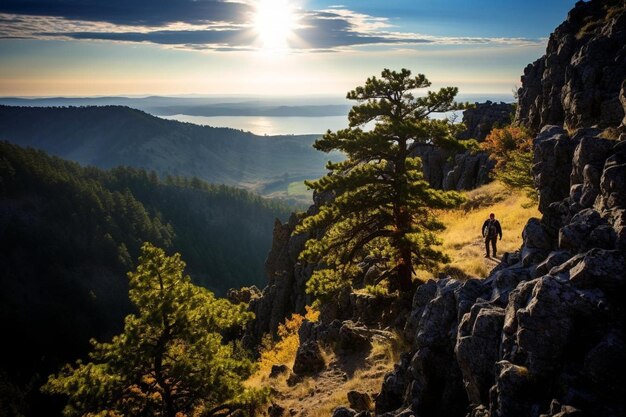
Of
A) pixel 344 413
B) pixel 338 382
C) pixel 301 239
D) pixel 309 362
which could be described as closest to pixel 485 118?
pixel 301 239

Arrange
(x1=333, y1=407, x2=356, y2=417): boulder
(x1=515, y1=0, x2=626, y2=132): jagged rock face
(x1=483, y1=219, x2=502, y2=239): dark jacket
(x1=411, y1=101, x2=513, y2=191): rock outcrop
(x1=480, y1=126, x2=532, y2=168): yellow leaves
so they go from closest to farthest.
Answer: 1. (x1=333, y1=407, x2=356, y2=417): boulder
2. (x1=483, y1=219, x2=502, y2=239): dark jacket
3. (x1=515, y1=0, x2=626, y2=132): jagged rock face
4. (x1=480, y1=126, x2=532, y2=168): yellow leaves
5. (x1=411, y1=101, x2=513, y2=191): rock outcrop

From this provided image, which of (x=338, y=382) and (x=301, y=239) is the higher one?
(x=338, y=382)

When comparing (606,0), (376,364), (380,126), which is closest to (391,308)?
(376,364)

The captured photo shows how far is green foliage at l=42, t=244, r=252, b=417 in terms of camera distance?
1638 cm

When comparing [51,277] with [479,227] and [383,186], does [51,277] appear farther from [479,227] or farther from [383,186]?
[383,186]

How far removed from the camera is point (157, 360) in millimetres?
17500

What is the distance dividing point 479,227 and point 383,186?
16261 mm

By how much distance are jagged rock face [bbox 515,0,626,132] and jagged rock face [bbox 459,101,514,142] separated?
18593mm

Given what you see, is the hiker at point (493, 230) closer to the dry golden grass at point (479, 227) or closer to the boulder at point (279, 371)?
the dry golden grass at point (479, 227)

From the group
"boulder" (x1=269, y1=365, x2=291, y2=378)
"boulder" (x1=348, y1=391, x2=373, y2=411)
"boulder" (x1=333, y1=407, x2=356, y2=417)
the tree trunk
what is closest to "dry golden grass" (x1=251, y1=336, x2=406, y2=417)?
"boulder" (x1=348, y1=391, x2=373, y2=411)

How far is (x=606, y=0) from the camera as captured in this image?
42.7 m

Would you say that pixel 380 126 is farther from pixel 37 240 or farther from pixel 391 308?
pixel 37 240

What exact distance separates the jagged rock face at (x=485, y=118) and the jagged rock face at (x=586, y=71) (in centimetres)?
1859

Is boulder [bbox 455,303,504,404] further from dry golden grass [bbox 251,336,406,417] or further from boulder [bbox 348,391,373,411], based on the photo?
dry golden grass [bbox 251,336,406,417]
